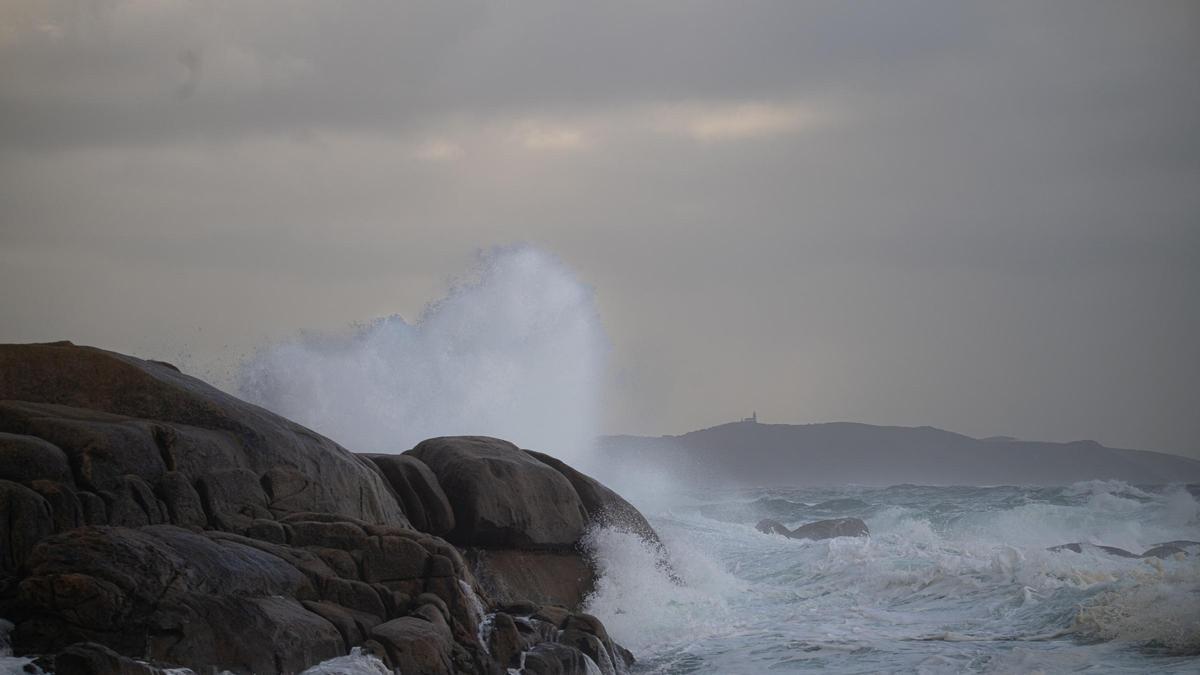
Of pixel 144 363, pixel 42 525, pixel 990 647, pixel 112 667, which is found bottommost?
pixel 990 647

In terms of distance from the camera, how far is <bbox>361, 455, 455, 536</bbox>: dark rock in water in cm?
1411

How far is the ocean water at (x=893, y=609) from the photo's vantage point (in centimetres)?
1283

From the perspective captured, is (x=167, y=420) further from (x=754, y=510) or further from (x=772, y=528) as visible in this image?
(x=754, y=510)

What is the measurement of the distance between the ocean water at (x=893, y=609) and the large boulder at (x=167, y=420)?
3851mm

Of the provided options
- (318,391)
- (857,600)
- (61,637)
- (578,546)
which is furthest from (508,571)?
(318,391)

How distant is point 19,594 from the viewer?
8375 mm

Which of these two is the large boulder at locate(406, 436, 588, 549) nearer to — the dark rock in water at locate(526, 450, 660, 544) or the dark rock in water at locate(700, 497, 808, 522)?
the dark rock in water at locate(526, 450, 660, 544)

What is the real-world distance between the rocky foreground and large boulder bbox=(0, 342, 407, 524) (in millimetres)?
22

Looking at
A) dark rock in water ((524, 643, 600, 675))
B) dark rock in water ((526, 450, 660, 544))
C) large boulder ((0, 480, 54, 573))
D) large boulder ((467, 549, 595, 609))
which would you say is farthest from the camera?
dark rock in water ((526, 450, 660, 544))

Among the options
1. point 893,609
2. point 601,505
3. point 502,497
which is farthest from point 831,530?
point 502,497

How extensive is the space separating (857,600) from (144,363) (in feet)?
33.1

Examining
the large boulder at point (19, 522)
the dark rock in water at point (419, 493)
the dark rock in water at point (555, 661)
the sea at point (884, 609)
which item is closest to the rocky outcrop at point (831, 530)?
the sea at point (884, 609)

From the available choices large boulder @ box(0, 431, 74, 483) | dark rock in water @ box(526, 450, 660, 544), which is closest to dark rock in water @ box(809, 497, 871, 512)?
dark rock in water @ box(526, 450, 660, 544)

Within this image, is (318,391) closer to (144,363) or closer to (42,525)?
(144,363)
